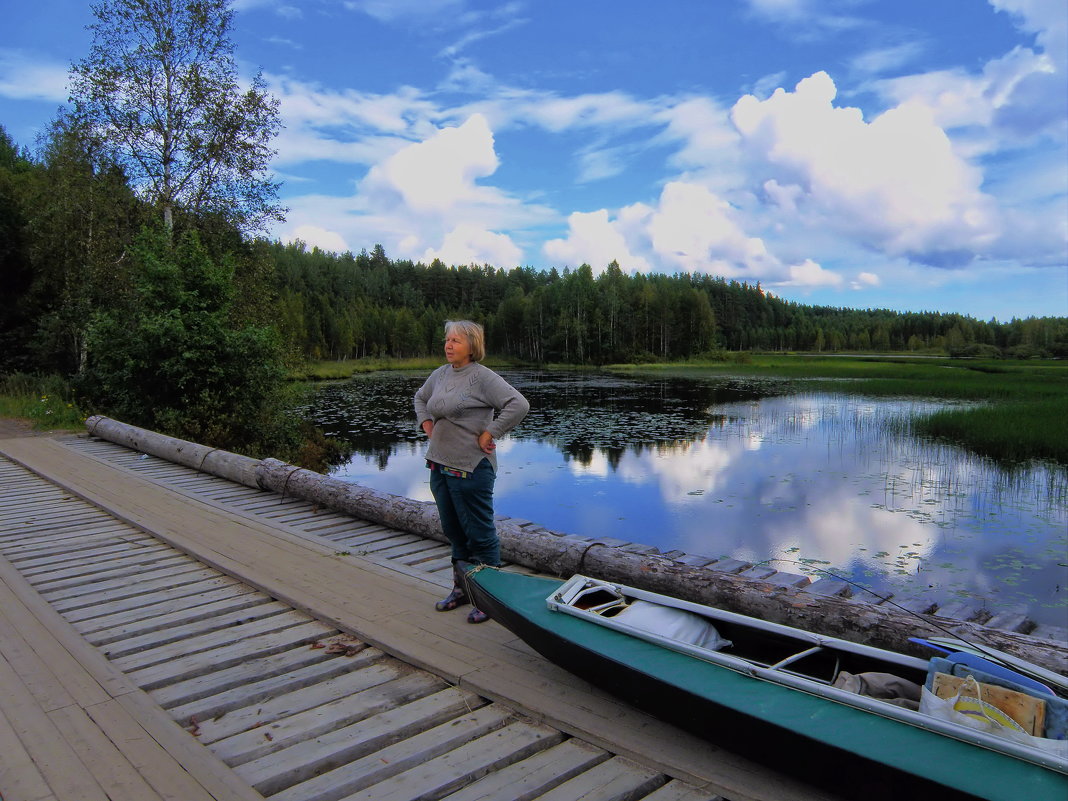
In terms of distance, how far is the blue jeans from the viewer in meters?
3.68

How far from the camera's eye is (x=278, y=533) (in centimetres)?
552

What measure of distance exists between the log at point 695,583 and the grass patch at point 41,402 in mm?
8430

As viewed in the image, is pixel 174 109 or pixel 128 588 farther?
pixel 174 109

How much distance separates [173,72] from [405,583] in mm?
17368

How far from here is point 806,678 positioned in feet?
7.98

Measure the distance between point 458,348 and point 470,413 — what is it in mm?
361

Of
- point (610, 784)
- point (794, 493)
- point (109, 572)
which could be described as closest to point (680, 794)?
point (610, 784)

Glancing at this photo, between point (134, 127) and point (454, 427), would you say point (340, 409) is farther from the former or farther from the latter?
point (454, 427)

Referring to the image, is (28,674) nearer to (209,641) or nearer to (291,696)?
(209,641)

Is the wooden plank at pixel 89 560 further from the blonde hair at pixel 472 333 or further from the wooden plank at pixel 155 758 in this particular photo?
the blonde hair at pixel 472 333

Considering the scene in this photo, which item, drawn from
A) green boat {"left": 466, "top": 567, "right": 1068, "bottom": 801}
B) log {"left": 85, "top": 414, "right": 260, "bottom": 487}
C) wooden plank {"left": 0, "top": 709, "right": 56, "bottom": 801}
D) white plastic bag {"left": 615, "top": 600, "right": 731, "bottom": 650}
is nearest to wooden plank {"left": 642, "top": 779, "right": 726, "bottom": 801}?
green boat {"left": 466, "top": 567, "right": 1068, "bottom": 801}

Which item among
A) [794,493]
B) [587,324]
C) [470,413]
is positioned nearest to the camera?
[470,413]

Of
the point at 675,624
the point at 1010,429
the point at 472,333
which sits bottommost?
the point at 1010,429

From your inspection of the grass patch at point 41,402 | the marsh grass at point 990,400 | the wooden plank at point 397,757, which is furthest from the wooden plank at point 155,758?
the marsh grass at point 990,400
